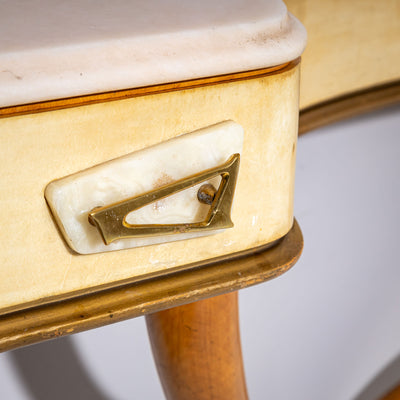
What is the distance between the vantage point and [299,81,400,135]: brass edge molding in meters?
0.58

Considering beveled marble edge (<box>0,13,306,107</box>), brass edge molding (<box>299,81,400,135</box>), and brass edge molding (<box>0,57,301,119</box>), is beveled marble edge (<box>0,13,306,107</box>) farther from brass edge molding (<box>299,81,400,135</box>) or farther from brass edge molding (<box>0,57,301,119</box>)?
brass edge molding (<box>299,81,400,135</box>)

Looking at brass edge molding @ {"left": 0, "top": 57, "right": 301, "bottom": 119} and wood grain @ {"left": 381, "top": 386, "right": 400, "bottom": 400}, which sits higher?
brass edge molding @ {"left": 0, "top": 57, "right": 301, "bottom": 119}

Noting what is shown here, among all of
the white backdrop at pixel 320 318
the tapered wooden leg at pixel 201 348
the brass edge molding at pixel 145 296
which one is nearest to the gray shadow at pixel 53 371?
the white backdrop at pixel 320 318

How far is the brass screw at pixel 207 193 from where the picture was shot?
0.97 feet

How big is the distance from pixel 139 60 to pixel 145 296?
13cm

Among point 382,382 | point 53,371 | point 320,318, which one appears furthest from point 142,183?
point 382,382

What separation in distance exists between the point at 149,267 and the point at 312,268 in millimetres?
570

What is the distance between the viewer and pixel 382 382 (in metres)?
0.94

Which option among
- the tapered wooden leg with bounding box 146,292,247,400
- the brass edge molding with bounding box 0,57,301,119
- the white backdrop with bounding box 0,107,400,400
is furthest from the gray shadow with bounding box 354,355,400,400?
the brass edge molding with bounding box 0,57,301,119

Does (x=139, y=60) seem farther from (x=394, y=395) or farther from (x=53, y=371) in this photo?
(x=53, y=371)

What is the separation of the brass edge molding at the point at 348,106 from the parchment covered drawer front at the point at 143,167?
27 cm

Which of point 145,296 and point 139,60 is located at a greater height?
point 139,60

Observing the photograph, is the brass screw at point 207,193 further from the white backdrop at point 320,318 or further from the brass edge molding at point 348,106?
the white backdrop at point 320,318

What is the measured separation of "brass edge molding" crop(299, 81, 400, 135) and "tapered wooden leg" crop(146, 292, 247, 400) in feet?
0.78
